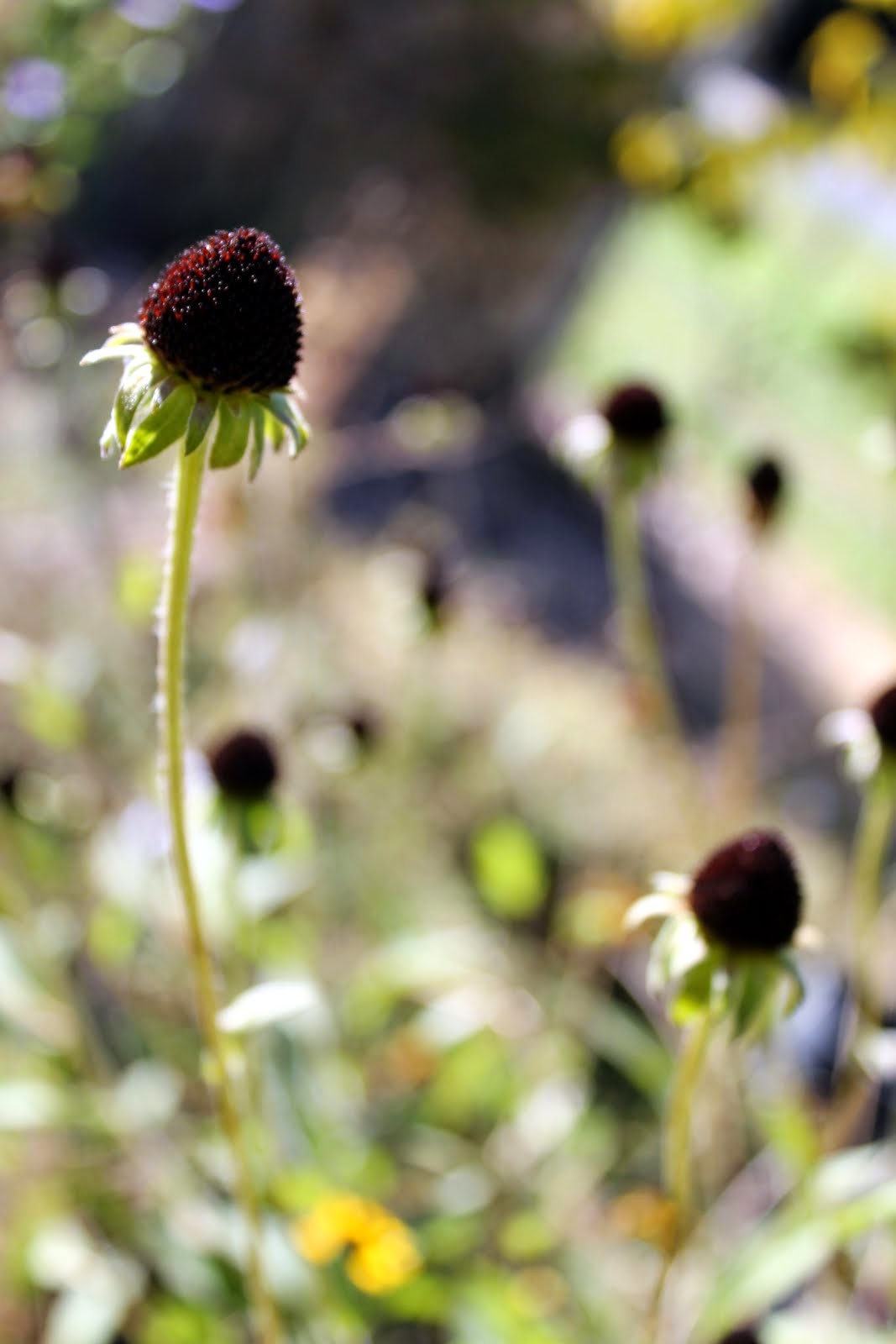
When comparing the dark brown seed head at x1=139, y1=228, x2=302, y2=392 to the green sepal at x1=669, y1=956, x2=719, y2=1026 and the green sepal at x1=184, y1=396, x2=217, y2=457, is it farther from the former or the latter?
the green sepal at x1=669, y1=956, x2=719, y2=1026

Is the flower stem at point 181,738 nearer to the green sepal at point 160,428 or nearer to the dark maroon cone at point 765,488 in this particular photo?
the green sepal at point 160,428

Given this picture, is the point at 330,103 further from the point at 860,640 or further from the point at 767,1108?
the point at 767,1108

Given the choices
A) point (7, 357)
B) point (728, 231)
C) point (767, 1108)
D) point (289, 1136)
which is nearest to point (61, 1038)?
point (289, 1136)

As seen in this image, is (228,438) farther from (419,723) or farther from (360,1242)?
(419,723)

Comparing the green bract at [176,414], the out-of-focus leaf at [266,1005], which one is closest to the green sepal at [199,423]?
the green bract at [176,414]

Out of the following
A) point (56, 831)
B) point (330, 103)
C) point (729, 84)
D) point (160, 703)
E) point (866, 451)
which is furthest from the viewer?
point (330, 103)

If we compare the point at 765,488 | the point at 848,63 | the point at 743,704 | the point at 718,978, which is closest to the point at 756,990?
the point at 718,978
